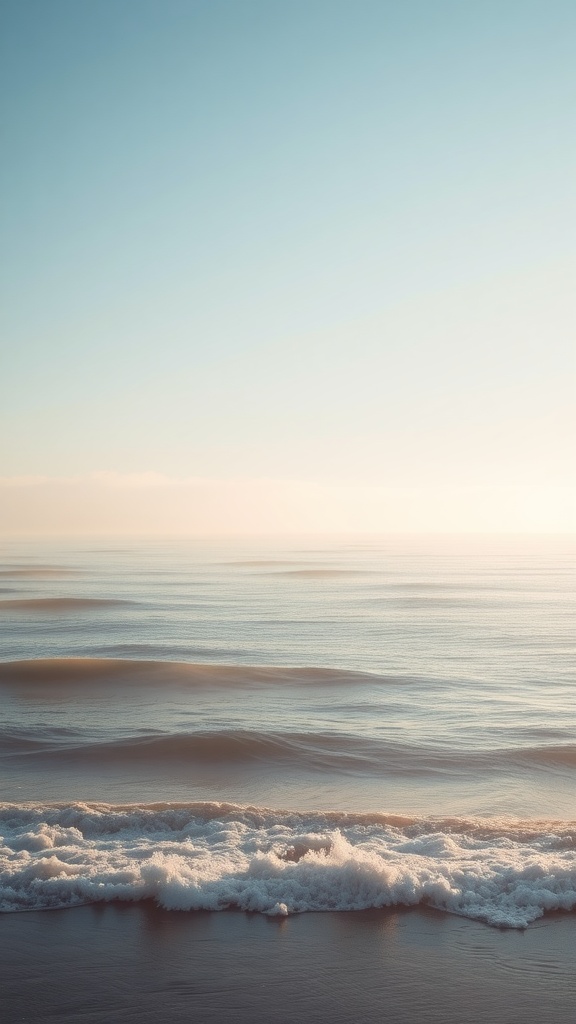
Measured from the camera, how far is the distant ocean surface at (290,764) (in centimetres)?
732

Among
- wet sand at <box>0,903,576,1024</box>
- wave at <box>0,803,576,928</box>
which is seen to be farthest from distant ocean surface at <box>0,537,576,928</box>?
wet sand at <box>0,903,576,1024</box>

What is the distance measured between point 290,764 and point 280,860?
200 inches

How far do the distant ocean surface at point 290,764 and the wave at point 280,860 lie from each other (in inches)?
1.0

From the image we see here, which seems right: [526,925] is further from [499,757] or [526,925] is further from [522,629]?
[522,629]

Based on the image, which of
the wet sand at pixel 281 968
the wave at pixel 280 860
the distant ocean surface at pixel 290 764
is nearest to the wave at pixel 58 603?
the distant ocean surface at pixel 290 764

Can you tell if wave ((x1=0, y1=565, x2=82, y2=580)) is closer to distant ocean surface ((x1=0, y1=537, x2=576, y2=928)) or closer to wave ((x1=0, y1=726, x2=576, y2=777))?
distant ocean surface ((x1=0, y1=537, x2=576, y2=928))

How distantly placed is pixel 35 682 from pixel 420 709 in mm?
10189

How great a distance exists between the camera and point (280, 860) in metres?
7.76

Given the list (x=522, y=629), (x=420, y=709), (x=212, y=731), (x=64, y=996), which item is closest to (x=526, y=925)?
(x=64, y=996)

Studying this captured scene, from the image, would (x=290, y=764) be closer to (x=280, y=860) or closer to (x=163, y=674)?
(x=280, y=860)

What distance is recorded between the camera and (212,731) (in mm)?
14656

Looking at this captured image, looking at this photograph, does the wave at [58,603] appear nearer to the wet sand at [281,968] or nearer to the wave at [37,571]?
the wave at [37,571]

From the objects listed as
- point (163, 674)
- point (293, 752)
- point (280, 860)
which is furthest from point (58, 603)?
point (280, 860)

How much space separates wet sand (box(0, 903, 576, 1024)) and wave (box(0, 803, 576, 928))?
19cm
